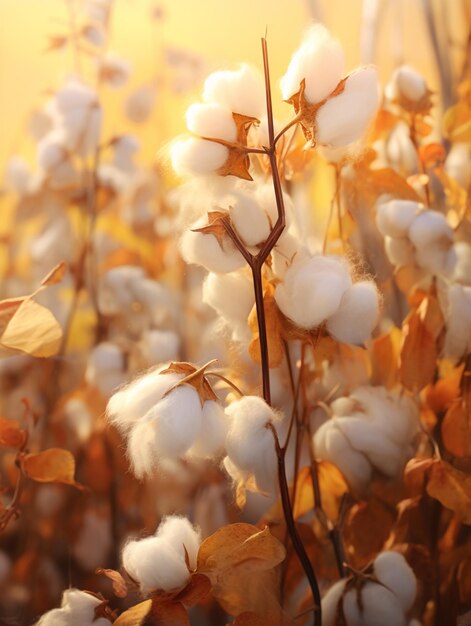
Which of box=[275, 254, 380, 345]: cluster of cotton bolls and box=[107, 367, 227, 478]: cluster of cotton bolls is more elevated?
box=[275, 254, 380, 345]: cluster of cotton bolls

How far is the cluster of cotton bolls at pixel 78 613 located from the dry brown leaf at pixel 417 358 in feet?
0.68

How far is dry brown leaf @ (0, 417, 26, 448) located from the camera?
0.38 metres

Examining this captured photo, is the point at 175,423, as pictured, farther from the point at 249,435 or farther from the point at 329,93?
the point at 329,93

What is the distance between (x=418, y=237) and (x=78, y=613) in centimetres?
27

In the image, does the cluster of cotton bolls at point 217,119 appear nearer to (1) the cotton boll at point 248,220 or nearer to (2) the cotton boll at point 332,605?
(1) the cotton boll at point 248,220

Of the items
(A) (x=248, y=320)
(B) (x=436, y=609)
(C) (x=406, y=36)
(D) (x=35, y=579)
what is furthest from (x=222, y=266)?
(C) (x=406, y=36)

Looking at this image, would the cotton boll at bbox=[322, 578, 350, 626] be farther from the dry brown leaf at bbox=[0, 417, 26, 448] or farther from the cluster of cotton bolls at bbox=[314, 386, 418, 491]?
the dry brown leaf at bbox=[0, 417, 26, 448]

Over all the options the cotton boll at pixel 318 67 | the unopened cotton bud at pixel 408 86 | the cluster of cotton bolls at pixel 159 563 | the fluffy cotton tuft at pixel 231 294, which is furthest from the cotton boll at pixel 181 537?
the unopened cotton bud at pixel 408 86

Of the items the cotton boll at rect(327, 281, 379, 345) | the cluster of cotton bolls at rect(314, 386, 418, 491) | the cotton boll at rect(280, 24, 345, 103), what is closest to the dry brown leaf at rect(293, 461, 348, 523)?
the cluster of cotton bolls at rect(314, 386, 418, 491)

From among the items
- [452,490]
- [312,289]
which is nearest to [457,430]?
[452,490]

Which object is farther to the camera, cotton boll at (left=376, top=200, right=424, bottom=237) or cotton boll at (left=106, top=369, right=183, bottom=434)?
cotton boll at (left=376, top=200, right=424, bottom=237)

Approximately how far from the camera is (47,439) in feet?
2.12

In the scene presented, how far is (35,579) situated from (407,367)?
0.34 m

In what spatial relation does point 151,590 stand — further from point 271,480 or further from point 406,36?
point 406,36
